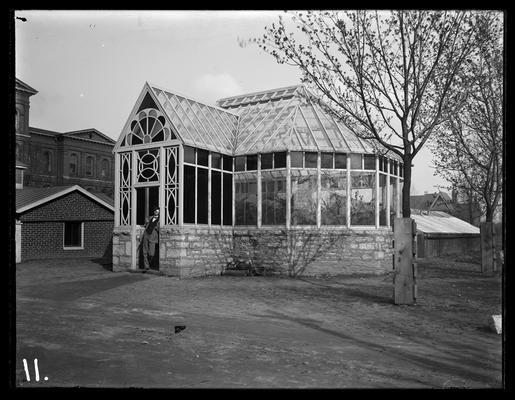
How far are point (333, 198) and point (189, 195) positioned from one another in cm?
565

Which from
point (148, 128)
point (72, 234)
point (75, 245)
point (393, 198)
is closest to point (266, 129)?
point (148, 128)

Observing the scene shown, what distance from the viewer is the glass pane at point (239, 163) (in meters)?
17.9

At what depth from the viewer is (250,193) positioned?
17.8 metres

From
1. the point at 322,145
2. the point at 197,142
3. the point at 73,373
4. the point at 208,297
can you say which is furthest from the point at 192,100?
the point at 73,373

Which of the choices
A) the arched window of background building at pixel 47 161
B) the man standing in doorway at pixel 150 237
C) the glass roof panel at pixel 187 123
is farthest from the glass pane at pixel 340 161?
the arched window of background building at pixel 47 161

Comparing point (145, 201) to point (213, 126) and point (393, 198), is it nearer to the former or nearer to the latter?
point (213, 126)

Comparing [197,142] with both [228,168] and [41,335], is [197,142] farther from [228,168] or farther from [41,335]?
[41,335]

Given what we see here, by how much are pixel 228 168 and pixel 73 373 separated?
1316cm

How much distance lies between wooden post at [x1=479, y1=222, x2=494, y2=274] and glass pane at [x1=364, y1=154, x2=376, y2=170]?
A: 202 inches

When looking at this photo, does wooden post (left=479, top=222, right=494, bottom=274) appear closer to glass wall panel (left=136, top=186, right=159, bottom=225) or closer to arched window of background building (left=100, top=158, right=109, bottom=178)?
glass wall panel (left=136, top=186, right=159, bottom=225)

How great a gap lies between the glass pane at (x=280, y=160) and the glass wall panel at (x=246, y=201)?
1.25m

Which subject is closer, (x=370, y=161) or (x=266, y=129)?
(x=370, y=161)

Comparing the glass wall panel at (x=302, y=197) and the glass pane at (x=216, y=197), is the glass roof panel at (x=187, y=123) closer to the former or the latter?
the glass pane at (x=216, y=197)

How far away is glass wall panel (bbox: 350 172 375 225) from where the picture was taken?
1697cm
